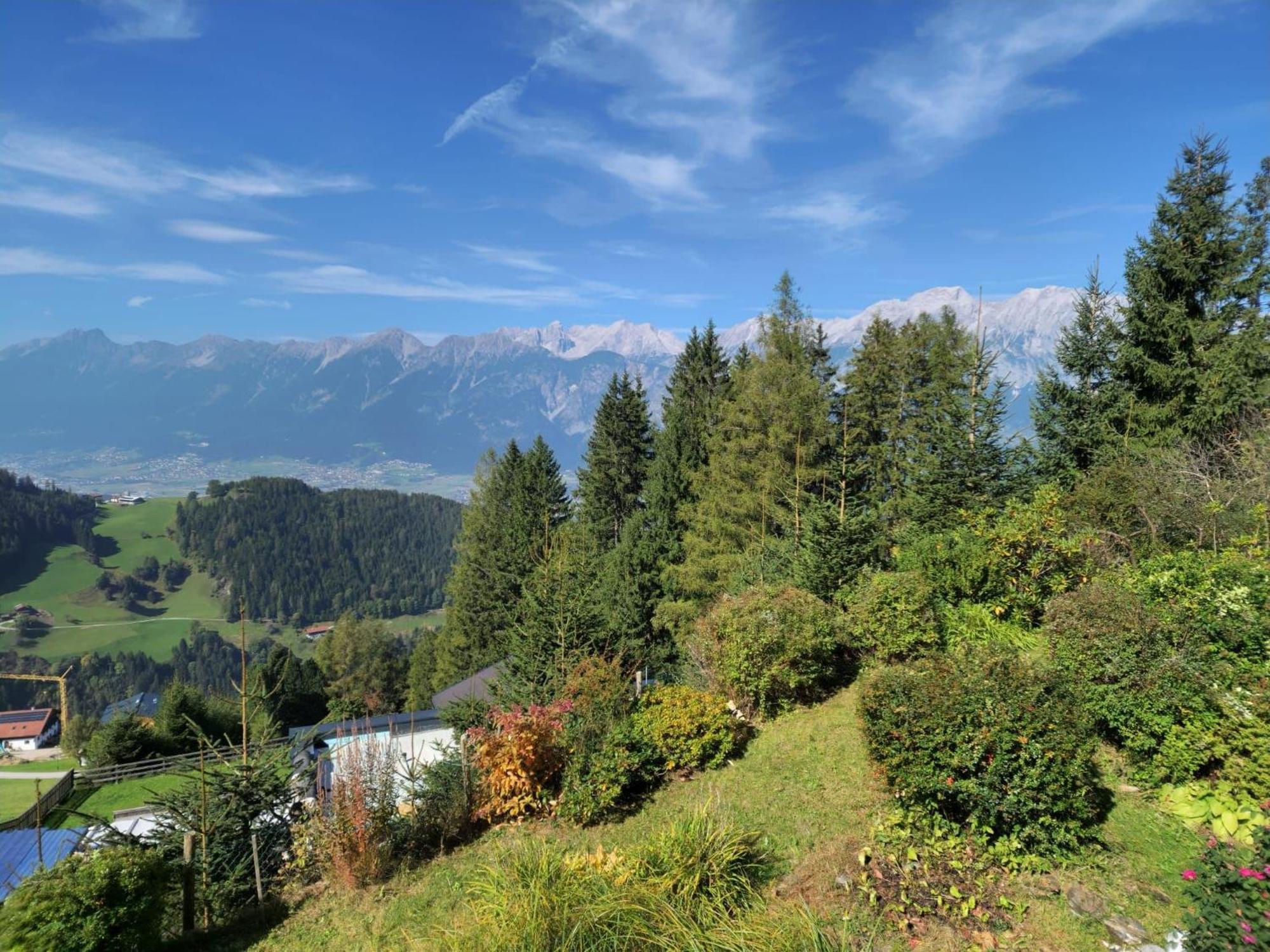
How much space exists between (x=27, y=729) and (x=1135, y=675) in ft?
321

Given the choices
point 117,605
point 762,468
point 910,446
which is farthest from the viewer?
point 117,605

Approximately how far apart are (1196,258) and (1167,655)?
15.4 m

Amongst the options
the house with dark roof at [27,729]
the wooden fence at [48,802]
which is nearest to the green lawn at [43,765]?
the wooden fence at [48,802]

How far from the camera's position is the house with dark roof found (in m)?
64.8

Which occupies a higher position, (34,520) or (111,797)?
(34,520)

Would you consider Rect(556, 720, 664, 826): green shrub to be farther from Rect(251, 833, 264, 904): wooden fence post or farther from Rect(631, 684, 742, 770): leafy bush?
Rect(251, 833, 264, 904): wooden fence post

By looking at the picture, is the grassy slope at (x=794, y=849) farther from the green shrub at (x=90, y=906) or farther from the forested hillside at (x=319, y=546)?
the forested hillside at (x=319, y=546)

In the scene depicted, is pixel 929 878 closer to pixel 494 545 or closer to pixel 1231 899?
pixel 1231 899

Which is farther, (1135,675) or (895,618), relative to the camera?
(895,618)

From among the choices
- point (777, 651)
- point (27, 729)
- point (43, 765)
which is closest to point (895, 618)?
point (777, 651)

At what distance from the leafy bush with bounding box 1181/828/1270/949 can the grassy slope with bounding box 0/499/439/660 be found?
126079mm

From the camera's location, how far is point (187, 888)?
19.3ft

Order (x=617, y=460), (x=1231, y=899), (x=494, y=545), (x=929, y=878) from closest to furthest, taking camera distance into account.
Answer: (x=1231, y=899) → (x=929, y=878) → (x=617, y=460) → (x=494, y=545)

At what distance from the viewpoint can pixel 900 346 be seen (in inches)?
924
